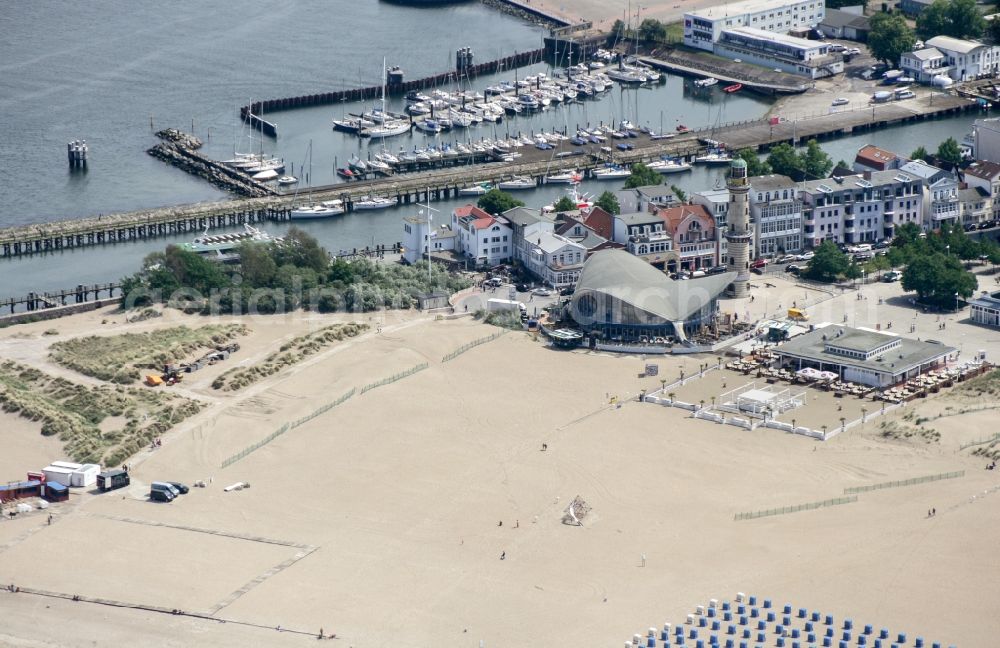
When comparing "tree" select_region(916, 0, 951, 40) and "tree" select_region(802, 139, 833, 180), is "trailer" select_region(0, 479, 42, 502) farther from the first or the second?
"tree" select_region(916, 0, 951, 40)

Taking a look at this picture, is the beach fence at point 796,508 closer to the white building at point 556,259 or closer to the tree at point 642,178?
the white building at point 556,259

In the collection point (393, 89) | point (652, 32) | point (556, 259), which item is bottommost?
point (556, 259)

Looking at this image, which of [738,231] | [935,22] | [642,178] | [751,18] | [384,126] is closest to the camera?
[738,231]

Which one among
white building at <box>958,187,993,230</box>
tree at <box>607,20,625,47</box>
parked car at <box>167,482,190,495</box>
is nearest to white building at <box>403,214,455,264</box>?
white building at <box>958,187,993,230</box>

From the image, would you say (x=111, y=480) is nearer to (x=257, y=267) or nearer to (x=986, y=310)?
(x=257, y=267)

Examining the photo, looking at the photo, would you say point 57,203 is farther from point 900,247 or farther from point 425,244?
point 900,247

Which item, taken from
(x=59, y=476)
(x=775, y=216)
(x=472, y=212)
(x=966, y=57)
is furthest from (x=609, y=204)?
(x=966, y=57)

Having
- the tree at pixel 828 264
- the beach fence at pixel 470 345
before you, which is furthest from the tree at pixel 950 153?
the beach fence at pixel 470 345
